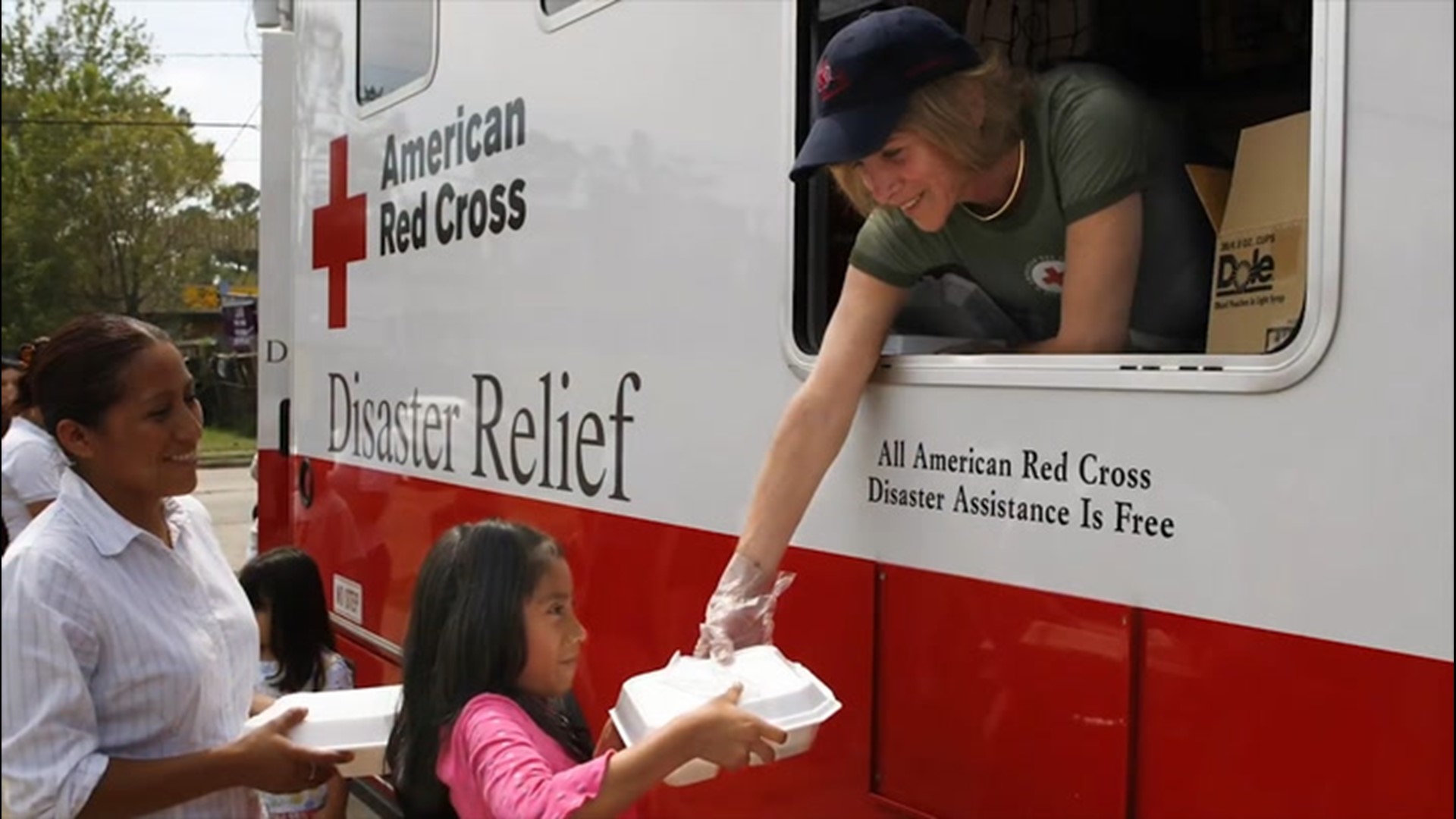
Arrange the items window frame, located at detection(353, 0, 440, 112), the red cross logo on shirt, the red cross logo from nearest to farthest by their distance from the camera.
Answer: the red cross logo on shirt < window frame, located at detection(353, 0, 440, 112) < the red cross logo

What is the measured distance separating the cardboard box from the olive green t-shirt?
0.07 m

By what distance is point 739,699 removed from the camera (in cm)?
173

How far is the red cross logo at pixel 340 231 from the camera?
3.73 m

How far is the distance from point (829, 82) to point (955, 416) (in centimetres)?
48

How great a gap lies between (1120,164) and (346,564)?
263 centimetres

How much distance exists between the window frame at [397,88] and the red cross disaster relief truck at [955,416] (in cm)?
2

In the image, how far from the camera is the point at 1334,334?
4.74 feet

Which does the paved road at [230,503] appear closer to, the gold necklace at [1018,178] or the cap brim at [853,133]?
the cap brim at [853,133]

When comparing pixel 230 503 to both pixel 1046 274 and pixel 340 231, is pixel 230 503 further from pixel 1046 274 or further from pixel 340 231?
pixel 1046 274

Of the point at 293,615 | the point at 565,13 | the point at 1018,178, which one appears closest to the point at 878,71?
the point at 1018,178

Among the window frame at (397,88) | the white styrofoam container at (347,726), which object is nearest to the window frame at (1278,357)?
the white styrofoam container at (347,726)

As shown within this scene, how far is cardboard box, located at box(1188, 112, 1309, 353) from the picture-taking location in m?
1.69

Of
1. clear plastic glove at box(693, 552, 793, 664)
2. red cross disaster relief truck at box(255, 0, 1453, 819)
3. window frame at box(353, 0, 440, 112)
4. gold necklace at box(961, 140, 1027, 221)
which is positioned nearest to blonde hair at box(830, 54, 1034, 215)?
gold necklace at box(961, 140, 1027, 221)

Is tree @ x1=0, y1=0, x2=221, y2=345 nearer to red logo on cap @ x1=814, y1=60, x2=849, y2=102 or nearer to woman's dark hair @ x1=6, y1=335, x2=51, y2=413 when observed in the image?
woman's dark hair @ x1=6, y1=335, x2=51, y2=413
